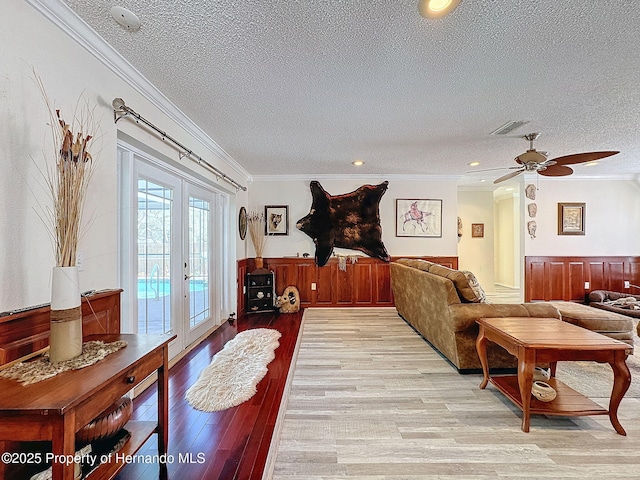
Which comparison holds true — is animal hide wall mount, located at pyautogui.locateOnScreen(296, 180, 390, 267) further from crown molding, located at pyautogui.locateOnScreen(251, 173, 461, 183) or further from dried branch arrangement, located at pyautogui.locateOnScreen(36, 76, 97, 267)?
dried branch arrangement, located at pyautogui.locateOnScreen(36, 76, 97, 267)

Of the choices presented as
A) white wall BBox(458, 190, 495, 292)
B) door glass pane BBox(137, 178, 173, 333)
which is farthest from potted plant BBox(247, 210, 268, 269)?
white wall BBox(458, 190, 495, 292)

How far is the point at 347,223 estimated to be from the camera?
555 cm

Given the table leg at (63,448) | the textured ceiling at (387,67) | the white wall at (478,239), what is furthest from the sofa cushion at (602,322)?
the table leg at (63,448)

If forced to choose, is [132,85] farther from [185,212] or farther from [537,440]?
[537,440]

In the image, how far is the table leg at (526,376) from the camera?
1905 millimetres

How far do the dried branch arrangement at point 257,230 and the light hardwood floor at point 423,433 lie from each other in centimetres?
303

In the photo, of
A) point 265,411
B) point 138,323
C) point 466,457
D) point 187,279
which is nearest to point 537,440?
point 466,457

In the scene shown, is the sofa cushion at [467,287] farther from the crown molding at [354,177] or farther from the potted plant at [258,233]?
the potted plant at [258,233]

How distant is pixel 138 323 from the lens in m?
2.68

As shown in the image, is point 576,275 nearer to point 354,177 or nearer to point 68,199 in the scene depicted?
point 354,177

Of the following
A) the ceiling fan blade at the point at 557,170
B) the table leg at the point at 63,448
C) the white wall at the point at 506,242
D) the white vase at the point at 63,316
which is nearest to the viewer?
the table leg at the point at 63,448

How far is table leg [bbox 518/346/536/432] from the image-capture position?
6.25ft

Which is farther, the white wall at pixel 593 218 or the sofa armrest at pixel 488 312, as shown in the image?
the white wall at pixel 593 218

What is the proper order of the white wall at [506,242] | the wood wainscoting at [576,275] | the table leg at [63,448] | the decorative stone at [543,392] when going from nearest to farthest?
the table leg at [63,448], the decorative stone at [543,392], the wood wainscoting at [576,275], the white wall at [506,242]
